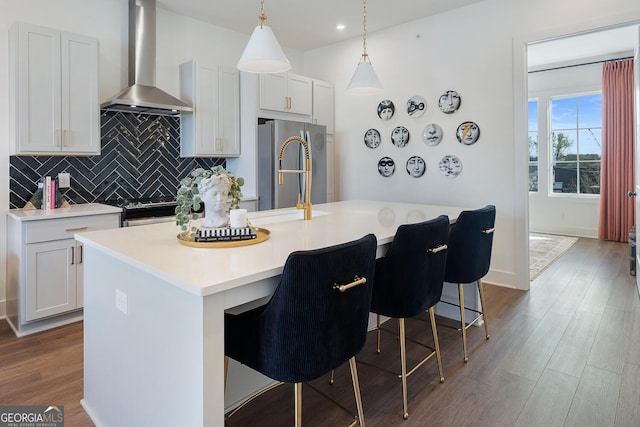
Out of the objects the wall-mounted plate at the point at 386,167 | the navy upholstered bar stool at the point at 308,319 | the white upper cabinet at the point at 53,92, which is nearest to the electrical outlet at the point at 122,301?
the navy upholstered bar stool at the point at 308,319

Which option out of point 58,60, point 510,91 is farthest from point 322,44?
point 58,60

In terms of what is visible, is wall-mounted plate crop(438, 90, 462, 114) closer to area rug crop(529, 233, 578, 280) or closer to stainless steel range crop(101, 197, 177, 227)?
area rug crop(529, 233, 578, 280)

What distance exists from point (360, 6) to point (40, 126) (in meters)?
3.20

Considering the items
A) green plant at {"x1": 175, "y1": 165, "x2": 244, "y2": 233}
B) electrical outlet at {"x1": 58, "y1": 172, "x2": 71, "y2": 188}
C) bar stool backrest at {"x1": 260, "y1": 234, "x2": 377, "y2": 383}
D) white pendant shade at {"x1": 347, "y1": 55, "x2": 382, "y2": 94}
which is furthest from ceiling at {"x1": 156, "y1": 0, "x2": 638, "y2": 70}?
bar stool backrest at {"x1": 260, "y1": 234, "x2": 377, "y2": 383}

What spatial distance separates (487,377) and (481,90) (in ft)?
9.69

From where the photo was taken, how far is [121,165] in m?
3.88

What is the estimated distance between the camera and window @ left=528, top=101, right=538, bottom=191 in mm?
7211

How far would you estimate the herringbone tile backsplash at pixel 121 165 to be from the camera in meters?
3.33

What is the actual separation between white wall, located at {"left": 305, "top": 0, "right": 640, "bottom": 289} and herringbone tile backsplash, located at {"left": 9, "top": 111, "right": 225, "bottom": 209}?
8.05 feet

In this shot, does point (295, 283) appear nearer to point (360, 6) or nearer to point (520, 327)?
point (520, 327)

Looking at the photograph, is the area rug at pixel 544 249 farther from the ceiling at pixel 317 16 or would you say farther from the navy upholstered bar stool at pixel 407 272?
the navy upholstered bar stool at pixel 407 272

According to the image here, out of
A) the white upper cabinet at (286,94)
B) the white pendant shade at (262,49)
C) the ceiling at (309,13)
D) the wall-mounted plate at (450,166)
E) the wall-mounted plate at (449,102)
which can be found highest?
the ceiling at (309,13)

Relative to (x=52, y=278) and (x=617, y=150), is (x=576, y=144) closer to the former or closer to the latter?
(x=617, y=150)

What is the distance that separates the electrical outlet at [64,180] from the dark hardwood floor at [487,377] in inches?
49.1
